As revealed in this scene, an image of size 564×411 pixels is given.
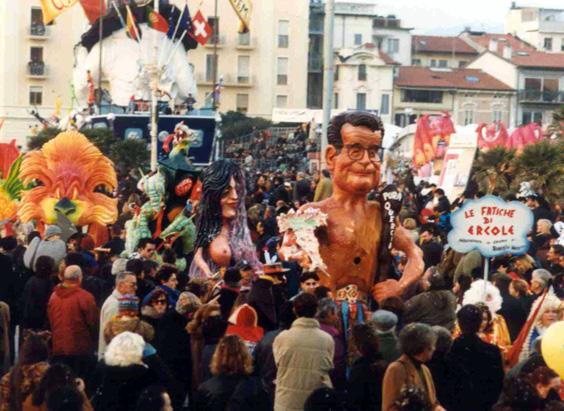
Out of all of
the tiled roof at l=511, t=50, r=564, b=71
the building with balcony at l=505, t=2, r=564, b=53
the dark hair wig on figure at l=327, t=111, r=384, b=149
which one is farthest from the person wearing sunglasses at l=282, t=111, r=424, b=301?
the building with balcony at l=505, t=2, r=564, b=53

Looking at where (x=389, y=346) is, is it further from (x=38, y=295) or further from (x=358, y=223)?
(x=38, y=295)

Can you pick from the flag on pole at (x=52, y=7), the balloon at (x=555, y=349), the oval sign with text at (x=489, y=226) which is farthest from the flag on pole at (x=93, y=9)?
the balloon at (x=555, y=349)

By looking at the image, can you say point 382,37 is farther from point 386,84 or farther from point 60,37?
point 60,37

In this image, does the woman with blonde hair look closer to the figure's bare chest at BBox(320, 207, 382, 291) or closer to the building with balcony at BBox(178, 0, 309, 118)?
the figure's bare chest at BBox(320, 207, 382, 291)

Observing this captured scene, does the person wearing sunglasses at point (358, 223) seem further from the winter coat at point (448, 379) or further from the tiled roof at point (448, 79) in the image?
the tiled roof at point (448, 79)

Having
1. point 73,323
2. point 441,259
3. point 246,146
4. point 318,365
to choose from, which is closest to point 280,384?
point 318,365

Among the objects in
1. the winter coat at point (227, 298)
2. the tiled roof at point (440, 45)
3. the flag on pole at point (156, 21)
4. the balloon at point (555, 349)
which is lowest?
the winter coat at point (227, 298)

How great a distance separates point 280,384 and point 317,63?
86111mm

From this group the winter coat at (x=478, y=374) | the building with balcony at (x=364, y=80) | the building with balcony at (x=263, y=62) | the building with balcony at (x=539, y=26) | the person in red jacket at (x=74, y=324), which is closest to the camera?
→ the winter coat at (x=478, y=374)

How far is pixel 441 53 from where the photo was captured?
112562 mm

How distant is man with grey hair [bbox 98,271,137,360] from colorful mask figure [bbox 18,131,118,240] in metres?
7.83

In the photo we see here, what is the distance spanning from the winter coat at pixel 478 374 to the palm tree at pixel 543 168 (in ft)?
64.8

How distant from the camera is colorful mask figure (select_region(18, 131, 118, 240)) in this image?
72.0 feet

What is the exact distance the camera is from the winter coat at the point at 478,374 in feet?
38.8
